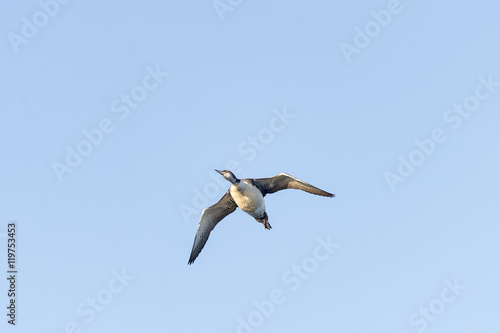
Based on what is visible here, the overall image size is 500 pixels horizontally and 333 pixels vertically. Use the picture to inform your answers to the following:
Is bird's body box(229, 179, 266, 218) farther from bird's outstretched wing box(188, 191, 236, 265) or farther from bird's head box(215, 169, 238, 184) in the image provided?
bird's outstretched wing box(188, 191, 236, 265)

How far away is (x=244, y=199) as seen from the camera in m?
34.8

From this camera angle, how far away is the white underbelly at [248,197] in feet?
114

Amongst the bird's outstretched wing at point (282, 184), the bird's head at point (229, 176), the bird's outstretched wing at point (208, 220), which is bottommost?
the bird's outstretched wing at point (282, 184)

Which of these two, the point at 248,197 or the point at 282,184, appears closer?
the point at 248,197

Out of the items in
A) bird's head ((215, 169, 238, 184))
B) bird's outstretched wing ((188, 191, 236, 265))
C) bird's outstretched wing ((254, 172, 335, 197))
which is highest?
bird's head ((215, 169, 238, 184))

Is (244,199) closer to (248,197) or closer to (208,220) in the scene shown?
(248,197)

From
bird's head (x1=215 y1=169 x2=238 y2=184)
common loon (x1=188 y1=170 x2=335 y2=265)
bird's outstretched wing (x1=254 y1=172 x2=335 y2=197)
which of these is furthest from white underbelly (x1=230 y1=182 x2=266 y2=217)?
bird's outstretched wing (x1=254 y1=172 x2=335 y2=197)

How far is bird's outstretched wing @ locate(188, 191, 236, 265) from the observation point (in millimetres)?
37659

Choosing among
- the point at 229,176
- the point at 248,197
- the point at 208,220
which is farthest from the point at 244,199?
the point at 208,220

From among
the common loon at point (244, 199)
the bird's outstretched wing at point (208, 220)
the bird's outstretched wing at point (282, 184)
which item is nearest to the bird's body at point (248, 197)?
the common loon at point (244, 199)

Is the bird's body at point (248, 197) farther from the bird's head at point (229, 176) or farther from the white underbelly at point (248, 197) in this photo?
the bird's head at point (229, 176)

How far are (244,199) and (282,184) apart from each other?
2727 millimetres

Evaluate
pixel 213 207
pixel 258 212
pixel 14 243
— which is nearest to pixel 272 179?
pixel 258 212

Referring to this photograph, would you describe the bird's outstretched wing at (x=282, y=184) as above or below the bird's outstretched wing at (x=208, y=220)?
below
